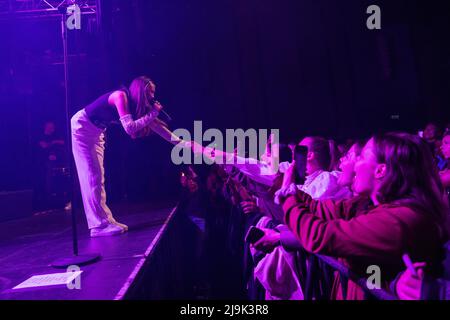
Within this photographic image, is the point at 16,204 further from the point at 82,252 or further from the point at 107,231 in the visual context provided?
the point at 82,252

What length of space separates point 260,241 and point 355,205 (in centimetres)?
44

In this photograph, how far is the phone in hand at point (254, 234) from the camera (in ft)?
5.35

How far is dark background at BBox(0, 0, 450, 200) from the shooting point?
681 cm

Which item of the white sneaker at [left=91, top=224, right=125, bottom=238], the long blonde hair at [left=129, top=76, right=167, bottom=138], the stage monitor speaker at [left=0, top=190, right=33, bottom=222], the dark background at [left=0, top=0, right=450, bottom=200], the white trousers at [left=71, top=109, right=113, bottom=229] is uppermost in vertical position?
the dark background at [left=0, top=0, right=450, bottom=200]

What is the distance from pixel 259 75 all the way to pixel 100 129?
16.3ft

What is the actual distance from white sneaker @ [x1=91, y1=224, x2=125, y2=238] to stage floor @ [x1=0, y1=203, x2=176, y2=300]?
0.20 feet

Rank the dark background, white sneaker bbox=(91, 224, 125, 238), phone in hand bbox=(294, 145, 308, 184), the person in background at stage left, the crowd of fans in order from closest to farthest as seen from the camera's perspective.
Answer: the crowd of fans, phone in hand bbox=(294, 145, 308, 184), white sneaker bbox=(91, 224, 125, 238), the person in background at stage left, the dark background

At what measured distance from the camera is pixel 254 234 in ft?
5.40

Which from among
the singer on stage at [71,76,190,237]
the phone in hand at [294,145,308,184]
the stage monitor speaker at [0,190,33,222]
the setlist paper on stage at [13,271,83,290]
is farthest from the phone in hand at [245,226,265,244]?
the stage monitor speaker at [0,190,33,222]

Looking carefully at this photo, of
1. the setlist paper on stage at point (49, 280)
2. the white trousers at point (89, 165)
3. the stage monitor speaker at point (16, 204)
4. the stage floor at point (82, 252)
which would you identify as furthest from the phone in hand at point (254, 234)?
the stage monitor speaker at point (16, 204)

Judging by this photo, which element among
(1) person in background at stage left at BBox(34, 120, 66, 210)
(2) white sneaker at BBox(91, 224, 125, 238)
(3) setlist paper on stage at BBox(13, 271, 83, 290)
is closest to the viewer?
(3) setlist paper on stage at BBox(13, 271, 83, 290)

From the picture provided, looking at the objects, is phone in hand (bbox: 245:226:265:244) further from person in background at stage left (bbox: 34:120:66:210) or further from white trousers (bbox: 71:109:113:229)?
person in background at stage left (bbox: 34:120:66:210)

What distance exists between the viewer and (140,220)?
367cm

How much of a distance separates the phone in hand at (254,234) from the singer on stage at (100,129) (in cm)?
137
